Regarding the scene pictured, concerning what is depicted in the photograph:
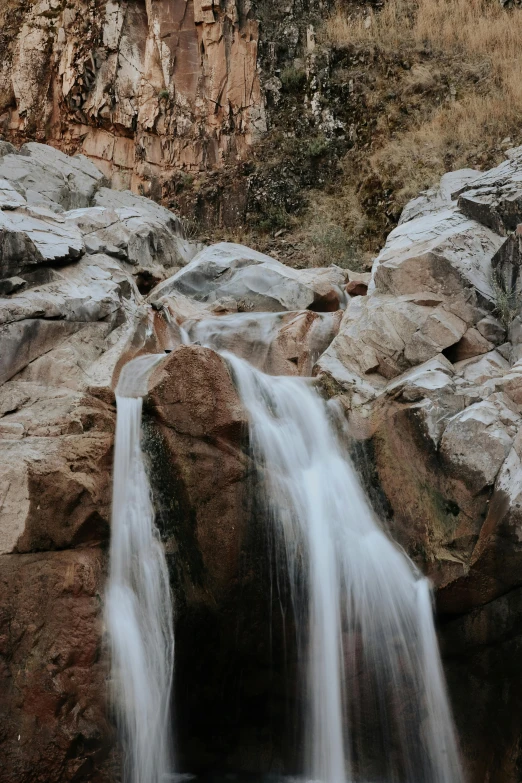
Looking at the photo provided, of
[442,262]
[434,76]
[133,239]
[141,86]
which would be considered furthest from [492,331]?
[141,86]

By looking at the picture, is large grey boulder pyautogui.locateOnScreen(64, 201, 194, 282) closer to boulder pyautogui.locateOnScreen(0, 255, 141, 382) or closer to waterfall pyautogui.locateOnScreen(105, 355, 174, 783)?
boulder pyautogui.locateOnScreen(0, 255, 141, 382)

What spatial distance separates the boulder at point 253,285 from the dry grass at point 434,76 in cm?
562

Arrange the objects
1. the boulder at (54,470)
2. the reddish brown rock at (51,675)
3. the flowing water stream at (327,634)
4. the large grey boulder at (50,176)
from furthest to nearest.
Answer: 1. the large grey boulder at (50,176)
2. the flowing water stream at (327,634)
3. the boulder at (54,470)
4. the reddish brown rock at (51,675)

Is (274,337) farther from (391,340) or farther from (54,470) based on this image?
(54,470)

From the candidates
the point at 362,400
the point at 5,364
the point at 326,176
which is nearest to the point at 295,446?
the point at 362,400

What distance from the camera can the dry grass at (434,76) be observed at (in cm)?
1666

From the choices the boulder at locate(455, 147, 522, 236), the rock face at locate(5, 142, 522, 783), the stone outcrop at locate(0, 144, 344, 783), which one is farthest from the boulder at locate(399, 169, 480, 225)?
the stone outcrop at locate(0, 144, 344, 783)

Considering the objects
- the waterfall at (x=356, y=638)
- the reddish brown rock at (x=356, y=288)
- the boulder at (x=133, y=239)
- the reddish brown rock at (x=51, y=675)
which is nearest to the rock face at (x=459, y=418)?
the waterfall at (x=356, y=638)

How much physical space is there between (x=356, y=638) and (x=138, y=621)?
2029mm

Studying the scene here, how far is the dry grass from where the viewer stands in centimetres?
1666

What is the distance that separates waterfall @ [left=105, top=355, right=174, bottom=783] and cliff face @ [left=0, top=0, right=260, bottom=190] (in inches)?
575

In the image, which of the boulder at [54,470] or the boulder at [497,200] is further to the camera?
the boulder at [497,200]

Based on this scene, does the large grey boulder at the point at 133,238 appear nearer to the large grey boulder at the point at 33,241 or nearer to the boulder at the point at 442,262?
the large grey boulder at the point at 33,241

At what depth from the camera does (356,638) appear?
674 cm
